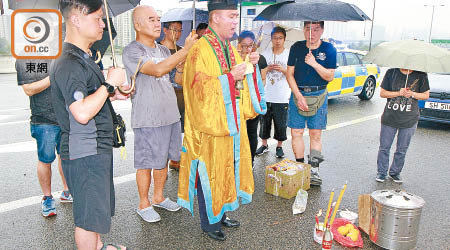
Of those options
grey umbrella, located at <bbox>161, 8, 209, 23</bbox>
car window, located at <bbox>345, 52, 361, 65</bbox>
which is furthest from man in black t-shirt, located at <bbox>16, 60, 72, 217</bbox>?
car window, located at <bbox>345, 52, 361, 65</bbox>

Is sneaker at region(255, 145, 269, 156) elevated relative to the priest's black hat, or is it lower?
lower

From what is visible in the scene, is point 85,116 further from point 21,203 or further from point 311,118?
point 311,118

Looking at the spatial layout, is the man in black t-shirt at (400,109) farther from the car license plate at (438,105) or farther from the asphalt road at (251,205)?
the car license plate at (438,105)

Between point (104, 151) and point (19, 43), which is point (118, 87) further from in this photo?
point (19, 43)

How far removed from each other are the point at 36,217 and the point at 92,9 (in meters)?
2.41

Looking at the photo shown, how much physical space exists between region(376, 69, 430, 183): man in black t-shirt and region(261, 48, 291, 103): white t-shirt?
134cm

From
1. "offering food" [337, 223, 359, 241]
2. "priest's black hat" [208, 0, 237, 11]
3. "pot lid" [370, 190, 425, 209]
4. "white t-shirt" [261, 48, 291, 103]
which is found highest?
"priest's black hat" [208, 0, 237, 11]

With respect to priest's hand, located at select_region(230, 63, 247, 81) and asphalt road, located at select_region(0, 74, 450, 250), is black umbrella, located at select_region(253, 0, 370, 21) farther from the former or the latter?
asphalt road, located at select_region(0, 74, 450, 250)

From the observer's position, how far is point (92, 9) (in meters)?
2.13

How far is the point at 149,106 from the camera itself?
3359 mm

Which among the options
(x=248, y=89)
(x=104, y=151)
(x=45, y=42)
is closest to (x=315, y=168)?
(x=248, y=89)

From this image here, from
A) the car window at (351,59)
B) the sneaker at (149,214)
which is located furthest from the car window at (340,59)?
the sneaker at (149,214)

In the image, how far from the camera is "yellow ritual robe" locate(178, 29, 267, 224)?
112 inches

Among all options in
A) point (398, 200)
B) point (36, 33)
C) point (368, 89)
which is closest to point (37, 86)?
point (36, 33)
